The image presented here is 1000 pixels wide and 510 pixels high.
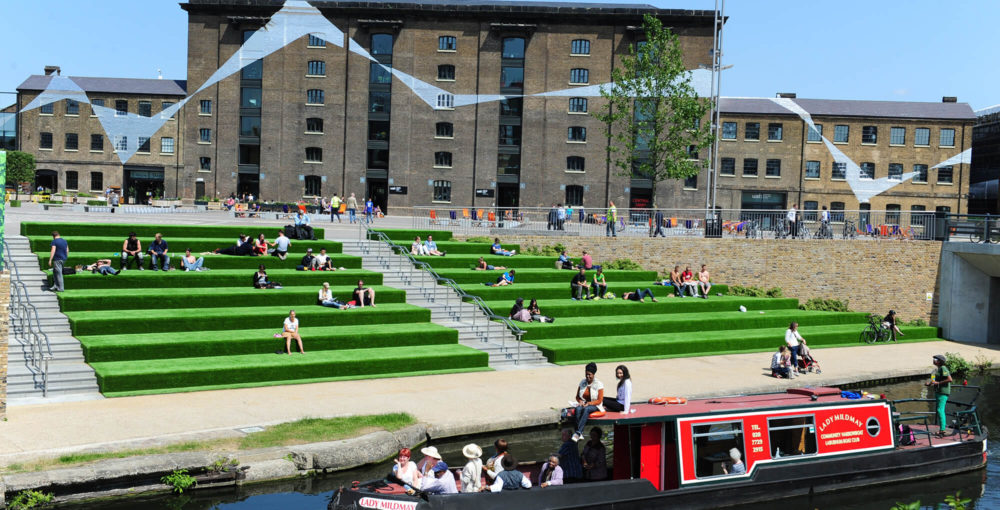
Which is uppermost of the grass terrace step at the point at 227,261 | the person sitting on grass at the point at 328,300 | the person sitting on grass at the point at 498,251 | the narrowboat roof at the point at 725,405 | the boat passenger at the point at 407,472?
the person sitting on grass at the point at 498,251

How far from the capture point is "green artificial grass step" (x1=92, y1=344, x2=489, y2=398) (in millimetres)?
18250

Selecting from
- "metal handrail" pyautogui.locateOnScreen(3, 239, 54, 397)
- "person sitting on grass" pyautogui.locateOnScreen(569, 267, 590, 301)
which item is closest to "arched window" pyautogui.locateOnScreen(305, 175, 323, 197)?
"person sitting on grass" pyautogui.locateOnScreen(569, 267, 590, 301)

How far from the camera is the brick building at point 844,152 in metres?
59.2

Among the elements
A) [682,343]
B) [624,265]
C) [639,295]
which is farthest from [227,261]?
[624,265]

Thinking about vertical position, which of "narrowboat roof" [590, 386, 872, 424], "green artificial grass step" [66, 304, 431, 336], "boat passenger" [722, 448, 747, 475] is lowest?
"boat passenger" [722, 448, 747, 475]

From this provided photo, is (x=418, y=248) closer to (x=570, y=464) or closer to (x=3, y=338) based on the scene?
(x=3, y=338)

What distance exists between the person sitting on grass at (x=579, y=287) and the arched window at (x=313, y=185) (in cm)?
3431

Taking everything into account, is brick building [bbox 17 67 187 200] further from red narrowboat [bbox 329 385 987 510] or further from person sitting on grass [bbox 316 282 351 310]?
red narrowboat [bbox 329 385 987 510]

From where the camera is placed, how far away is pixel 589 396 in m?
14.0

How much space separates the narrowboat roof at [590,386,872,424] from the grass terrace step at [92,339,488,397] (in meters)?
8.24

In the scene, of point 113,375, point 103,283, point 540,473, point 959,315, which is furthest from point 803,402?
point 959,315

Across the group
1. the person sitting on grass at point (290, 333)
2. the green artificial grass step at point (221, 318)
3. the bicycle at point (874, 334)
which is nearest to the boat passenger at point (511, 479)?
the person sitting on grass at point (290, 333)

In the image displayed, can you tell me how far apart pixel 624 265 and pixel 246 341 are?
57.8ft

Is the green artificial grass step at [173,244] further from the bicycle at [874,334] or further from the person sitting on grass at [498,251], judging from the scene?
the bicycle at [874,334]
